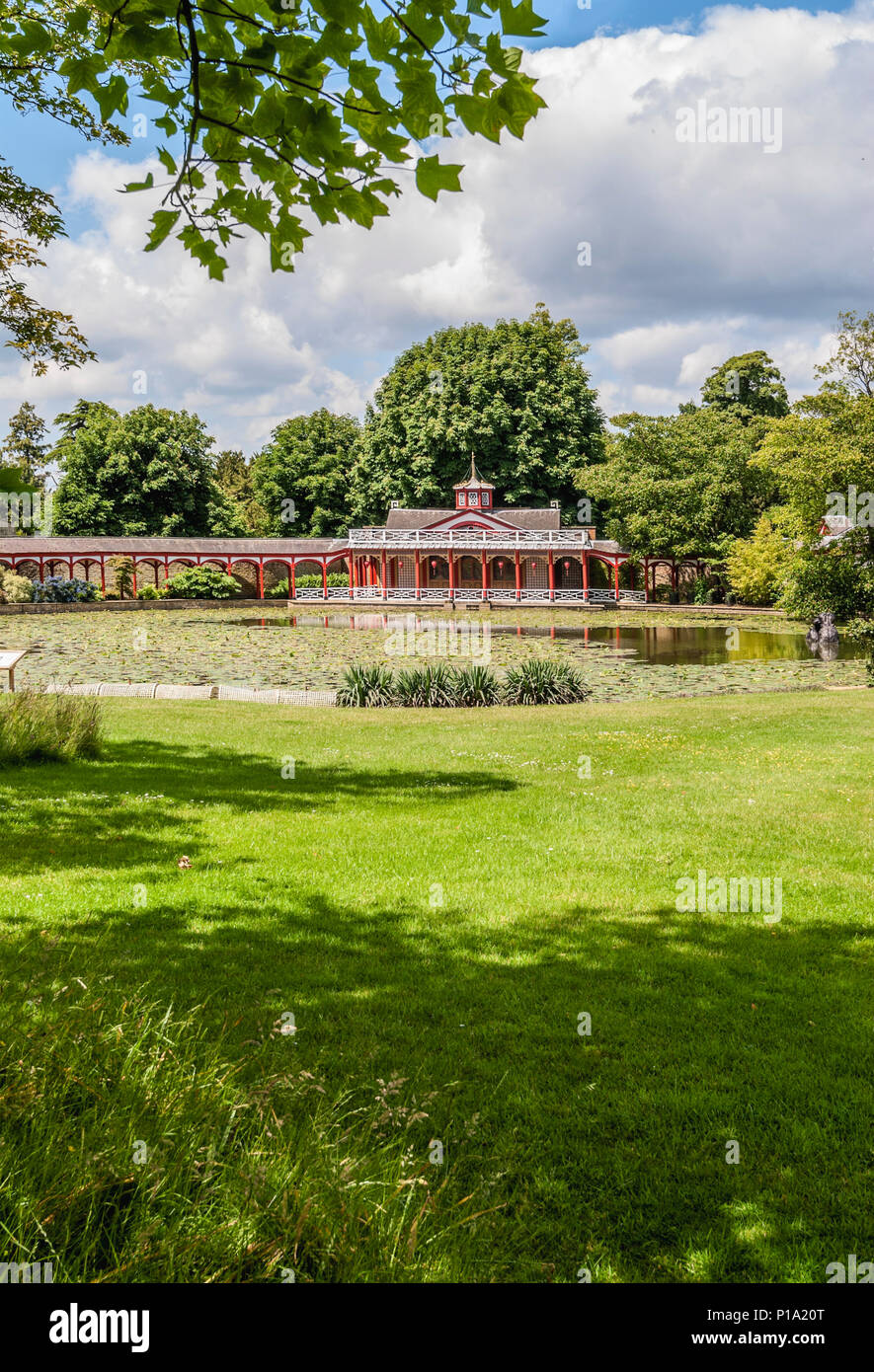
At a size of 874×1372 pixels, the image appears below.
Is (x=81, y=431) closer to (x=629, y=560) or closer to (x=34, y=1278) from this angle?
(x=629, y=560)

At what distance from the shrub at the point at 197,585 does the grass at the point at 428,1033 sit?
43230 millimetres

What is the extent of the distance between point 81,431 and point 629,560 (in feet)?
118

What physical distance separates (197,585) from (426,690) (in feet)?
119

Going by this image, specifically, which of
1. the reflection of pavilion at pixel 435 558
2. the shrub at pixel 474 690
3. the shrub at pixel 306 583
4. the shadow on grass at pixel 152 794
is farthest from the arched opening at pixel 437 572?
the shadow on grass at pixel 152 794

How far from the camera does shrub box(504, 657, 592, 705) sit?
18609mm

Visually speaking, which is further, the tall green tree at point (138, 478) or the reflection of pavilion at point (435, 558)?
Answer: the tall green tree at point (138, 478)

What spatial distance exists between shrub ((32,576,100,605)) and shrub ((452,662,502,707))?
3348cm

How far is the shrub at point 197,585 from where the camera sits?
2012 inches

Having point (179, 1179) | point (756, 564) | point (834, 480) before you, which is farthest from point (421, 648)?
point (179, 1179)

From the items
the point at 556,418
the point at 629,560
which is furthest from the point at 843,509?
the point at 556,418

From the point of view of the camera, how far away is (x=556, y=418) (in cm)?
5797

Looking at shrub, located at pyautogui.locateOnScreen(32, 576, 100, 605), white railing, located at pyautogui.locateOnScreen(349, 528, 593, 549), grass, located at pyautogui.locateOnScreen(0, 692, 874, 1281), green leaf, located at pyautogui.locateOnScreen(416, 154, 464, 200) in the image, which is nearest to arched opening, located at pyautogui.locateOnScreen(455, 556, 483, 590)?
white railing, located at pyautogui.locateOnScreen(349, 528, 593, 549)

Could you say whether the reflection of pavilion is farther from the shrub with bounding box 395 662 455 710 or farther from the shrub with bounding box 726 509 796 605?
the shrub with bounding box 395 662 455 710

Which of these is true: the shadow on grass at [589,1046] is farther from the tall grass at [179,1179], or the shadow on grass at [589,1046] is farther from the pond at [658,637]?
the pond at [658,637]
